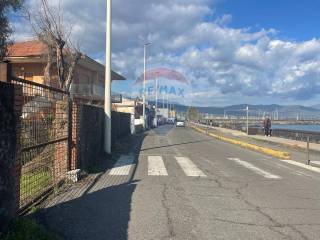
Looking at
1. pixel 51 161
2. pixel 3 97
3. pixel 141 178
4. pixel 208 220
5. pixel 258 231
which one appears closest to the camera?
pixel 3 97

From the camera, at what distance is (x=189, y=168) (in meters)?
16.0

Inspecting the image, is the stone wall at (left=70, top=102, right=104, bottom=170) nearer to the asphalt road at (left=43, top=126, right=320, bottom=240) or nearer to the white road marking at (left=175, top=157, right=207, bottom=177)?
the asphalt road at (left=43, top=126, right=320, bottom=240)

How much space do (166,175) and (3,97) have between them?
817 centimetres

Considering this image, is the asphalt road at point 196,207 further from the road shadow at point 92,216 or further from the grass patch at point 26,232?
the grass patch at point 26,232

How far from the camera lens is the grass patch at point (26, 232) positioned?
5.82m

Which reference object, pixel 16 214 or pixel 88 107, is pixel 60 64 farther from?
pixel 16 214

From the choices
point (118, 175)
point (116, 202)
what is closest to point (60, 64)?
point (118, 175)

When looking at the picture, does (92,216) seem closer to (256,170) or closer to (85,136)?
(85,136)

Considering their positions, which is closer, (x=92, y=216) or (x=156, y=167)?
(x=92, y=216)

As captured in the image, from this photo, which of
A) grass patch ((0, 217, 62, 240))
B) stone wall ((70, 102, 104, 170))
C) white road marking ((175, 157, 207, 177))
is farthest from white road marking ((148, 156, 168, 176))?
grass patch ((0, 217, 62, 240))

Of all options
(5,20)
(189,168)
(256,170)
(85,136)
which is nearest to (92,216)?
(85,136)

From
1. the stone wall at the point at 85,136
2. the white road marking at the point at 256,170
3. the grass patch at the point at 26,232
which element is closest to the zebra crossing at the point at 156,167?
the stone wall at the point at 85,136

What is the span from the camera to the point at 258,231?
7.27 metres

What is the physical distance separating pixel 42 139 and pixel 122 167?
5.72m
